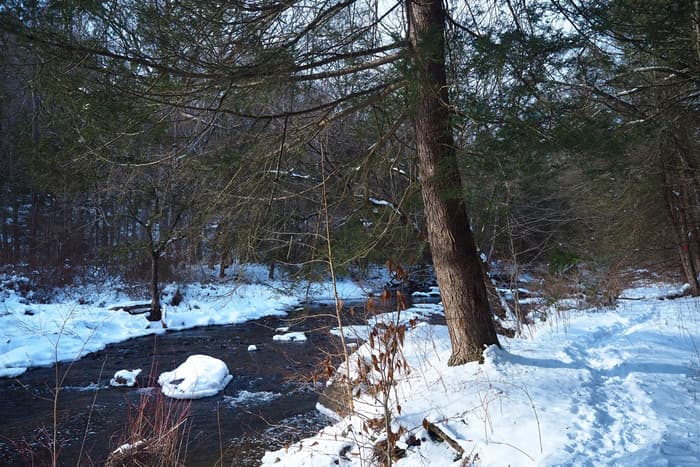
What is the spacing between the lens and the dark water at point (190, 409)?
17.9ft

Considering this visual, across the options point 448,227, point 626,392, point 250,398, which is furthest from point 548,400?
A: point 250,398

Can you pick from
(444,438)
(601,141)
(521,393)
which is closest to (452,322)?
(521,393)

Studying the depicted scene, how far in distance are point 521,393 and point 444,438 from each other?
0.79 metres

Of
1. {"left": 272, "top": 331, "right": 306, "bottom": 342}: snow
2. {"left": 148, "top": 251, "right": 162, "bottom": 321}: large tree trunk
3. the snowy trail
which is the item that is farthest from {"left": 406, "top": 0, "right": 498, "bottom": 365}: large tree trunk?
{"left": 148, "top": 251, "right": 162, "bottom": 321}: large tree trunk

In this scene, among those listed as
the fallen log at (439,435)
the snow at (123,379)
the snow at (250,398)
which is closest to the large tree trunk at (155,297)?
Result: the snow at (123,379)

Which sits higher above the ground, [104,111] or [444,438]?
[104,111]

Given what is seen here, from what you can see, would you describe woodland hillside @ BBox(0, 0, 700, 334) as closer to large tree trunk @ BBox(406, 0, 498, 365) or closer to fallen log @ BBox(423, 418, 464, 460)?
large tree trunk @ BBox(406, 0, 498, 365)

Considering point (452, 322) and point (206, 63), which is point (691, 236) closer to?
point (452, 322)

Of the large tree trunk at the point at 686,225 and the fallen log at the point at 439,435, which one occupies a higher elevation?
the large tree trunk at the point at 686,225

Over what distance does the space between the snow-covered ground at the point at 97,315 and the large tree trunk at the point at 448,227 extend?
5.28 feet

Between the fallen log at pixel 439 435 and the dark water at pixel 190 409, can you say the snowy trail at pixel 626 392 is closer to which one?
the fallen log at pixel 439 435

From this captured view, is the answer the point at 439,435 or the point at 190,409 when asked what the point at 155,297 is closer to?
the point at 190,409

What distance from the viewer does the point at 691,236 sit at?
12.4m

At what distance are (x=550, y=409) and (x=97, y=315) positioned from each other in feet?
41.5
